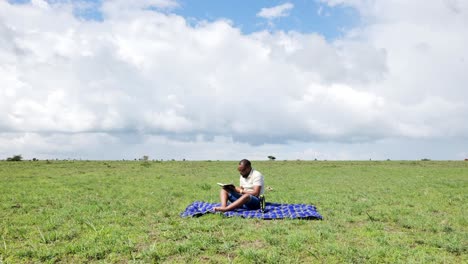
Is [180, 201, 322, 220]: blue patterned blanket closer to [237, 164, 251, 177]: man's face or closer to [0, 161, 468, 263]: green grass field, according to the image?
[0, 161, 468, 263]: green grass field

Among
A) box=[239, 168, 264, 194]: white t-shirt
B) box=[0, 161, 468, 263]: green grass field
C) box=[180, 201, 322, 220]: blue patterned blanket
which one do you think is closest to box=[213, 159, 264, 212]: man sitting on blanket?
box=[239, 168, 264, 194]: white t-shirt

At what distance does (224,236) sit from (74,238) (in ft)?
11.6

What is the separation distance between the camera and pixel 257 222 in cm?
1096

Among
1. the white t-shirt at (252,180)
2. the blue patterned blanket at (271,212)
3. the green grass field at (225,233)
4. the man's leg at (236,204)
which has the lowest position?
the green grass field at (225,233)

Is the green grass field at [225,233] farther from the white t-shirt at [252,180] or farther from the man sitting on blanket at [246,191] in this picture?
the white t-shirt at [252,180]

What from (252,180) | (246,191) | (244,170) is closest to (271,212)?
(246,191)

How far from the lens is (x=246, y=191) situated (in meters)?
12.7

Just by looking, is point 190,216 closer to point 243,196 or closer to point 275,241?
point 243,196

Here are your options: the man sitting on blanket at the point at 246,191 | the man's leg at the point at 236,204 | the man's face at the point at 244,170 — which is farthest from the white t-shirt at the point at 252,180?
the man's leg at the point at 236,204

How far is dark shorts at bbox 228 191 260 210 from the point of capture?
490 inches

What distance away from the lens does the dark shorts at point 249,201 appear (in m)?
12.5

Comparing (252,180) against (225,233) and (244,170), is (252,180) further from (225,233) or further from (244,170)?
(225,233)

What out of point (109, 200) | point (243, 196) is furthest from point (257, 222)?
point (109, 200)

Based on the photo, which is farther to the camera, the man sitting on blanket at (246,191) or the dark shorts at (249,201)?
the dark shorts at (249,201)
